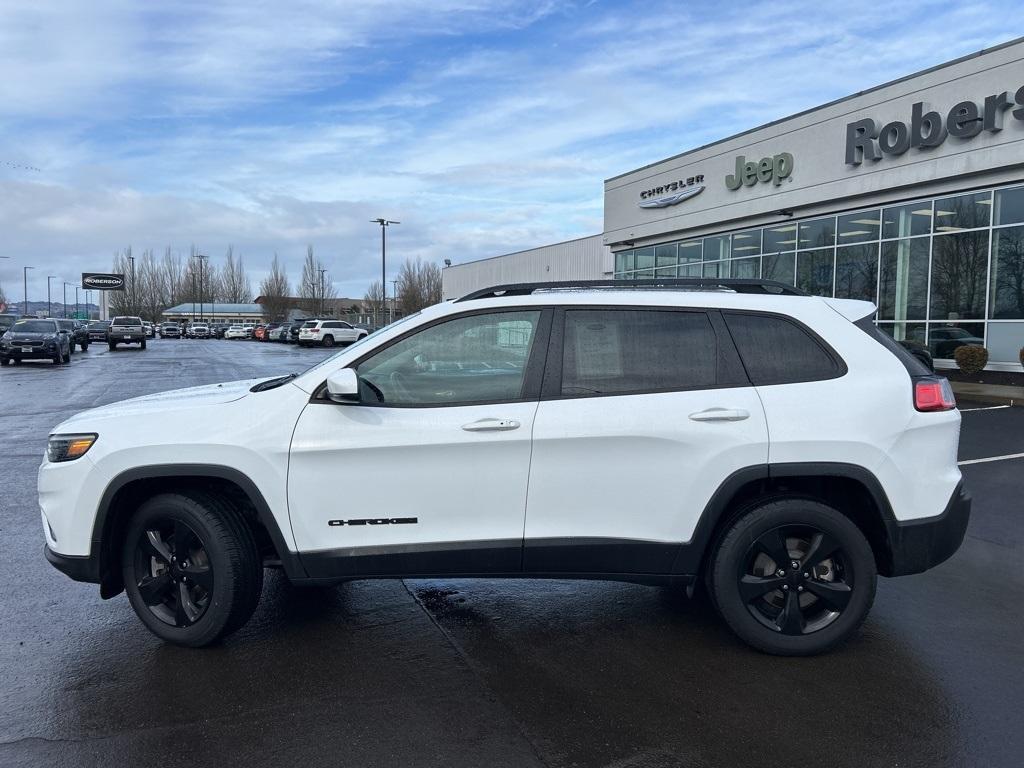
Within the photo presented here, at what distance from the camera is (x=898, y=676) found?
3.63 meters

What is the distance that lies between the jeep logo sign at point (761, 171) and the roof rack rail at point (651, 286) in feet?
70.0

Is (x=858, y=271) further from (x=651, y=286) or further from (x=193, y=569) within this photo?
(x=193, y=569)

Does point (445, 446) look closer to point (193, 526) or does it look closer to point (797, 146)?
point (193, 526)

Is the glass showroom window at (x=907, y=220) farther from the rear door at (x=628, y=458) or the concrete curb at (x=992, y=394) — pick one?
the rear door at (x=628, y=458)

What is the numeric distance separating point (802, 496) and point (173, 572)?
3.14 metres

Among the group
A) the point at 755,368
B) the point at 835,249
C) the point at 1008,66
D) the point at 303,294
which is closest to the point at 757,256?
the point at 835,249

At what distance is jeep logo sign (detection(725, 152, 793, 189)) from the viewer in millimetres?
23641

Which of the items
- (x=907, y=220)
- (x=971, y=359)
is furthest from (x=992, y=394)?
(x=907, y=220)

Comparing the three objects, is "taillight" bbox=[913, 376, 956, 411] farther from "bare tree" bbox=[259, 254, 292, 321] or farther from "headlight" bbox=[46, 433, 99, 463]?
"bare tree" bbox=[259, 254, 292, 321]

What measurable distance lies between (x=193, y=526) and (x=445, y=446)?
1313mm

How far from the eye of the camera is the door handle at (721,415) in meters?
3.72

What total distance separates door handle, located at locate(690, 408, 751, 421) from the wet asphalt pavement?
1.18m

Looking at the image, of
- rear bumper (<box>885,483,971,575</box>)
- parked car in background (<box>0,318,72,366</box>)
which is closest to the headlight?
rear bumper (<box>885,483,971,575</box>)

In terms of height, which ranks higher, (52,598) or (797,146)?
(797,146)
